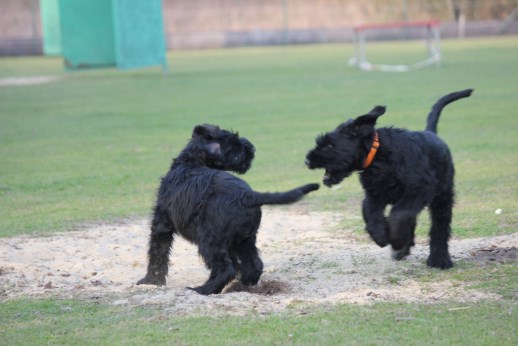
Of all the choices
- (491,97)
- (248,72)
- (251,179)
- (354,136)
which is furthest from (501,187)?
(248,72)

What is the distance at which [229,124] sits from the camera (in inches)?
645

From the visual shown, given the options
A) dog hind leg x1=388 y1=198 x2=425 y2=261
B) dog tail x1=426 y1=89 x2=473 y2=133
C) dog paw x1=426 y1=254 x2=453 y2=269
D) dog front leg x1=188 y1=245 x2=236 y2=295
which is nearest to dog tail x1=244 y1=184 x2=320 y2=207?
dog front leg x1=188 y1=245 x2=236 y2=295

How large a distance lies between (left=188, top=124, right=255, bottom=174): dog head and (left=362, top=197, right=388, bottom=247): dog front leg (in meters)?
1.12

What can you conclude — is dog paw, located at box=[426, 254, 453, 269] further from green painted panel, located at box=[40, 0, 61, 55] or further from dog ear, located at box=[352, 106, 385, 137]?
green painted panel, located at box=[40, 0, 61, 55]

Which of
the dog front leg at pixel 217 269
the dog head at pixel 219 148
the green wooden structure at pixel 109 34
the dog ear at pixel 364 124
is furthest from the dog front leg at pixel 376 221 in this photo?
the green wooden structure at pixel 109 34

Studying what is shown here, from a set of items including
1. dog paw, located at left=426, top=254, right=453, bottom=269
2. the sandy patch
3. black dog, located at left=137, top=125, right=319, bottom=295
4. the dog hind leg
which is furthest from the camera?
dog paw, located at left=426, top=254, right=453, bottom=269

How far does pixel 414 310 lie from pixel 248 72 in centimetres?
2392

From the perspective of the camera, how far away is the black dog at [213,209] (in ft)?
19.8

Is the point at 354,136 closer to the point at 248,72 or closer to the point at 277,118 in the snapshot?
the point at 277,118

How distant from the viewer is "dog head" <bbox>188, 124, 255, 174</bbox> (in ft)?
21.5

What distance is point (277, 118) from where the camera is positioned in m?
17.6

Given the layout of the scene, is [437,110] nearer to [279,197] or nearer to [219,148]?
[219,148]

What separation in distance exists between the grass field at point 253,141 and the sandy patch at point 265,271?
0.31 m

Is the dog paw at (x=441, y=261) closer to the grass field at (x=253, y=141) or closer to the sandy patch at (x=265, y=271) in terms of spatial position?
the sandy patch at (x=265, y=271)
